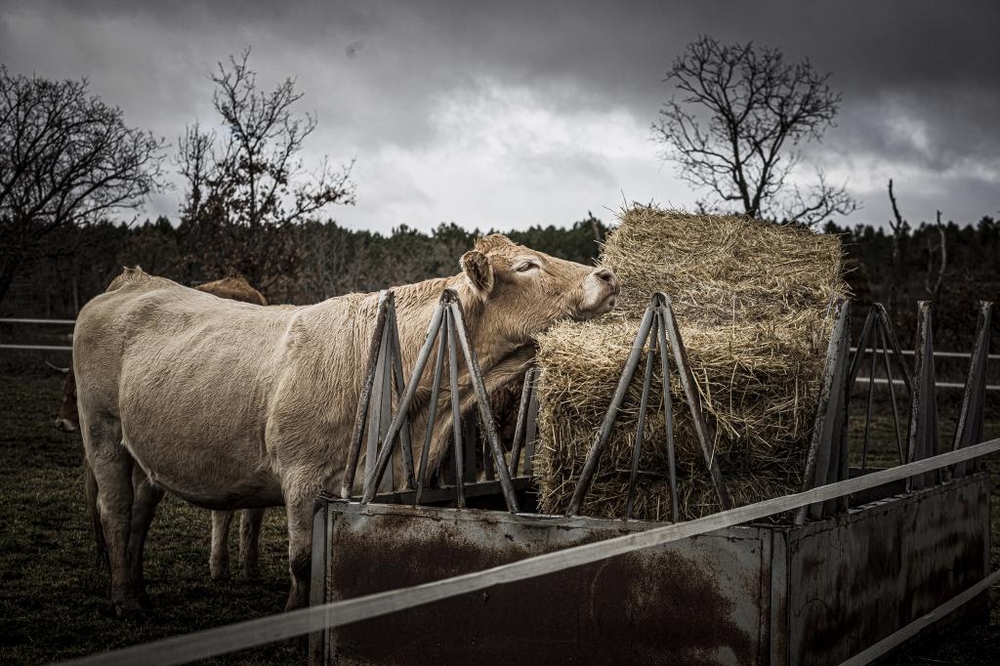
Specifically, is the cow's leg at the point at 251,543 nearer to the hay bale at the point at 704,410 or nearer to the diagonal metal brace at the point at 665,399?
the hay bale at the point at 704,410

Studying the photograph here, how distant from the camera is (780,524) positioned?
146 inches

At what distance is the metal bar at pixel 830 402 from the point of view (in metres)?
3.82

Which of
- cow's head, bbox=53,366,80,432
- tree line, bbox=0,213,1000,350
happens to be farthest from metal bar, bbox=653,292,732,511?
tree line, bbox=0,213,1000,350

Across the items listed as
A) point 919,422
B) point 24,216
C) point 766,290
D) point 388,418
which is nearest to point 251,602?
point 388,418

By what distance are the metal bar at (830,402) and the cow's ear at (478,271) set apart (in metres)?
1.99

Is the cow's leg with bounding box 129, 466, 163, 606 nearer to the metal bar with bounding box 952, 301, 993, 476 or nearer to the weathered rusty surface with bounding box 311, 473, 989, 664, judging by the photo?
the weathered rusty surface with bounding box 311, 473, 989, 664

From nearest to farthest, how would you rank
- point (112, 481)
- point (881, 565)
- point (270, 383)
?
point (881, 565) < point (270, 383) < point (112, 481)

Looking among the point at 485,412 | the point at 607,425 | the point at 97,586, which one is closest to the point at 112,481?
the point at 97,586

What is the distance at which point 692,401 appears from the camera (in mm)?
3781

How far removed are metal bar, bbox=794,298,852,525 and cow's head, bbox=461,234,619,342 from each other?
1648 mm

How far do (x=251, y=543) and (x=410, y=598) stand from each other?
5.02 m

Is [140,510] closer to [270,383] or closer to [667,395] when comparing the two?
[270,383]

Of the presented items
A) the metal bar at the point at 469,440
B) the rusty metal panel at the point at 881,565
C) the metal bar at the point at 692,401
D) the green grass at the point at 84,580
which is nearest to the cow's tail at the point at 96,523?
the green grass at the point at 84,580

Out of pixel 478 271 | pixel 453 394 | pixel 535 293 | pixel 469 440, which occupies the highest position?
pixel 478 271
